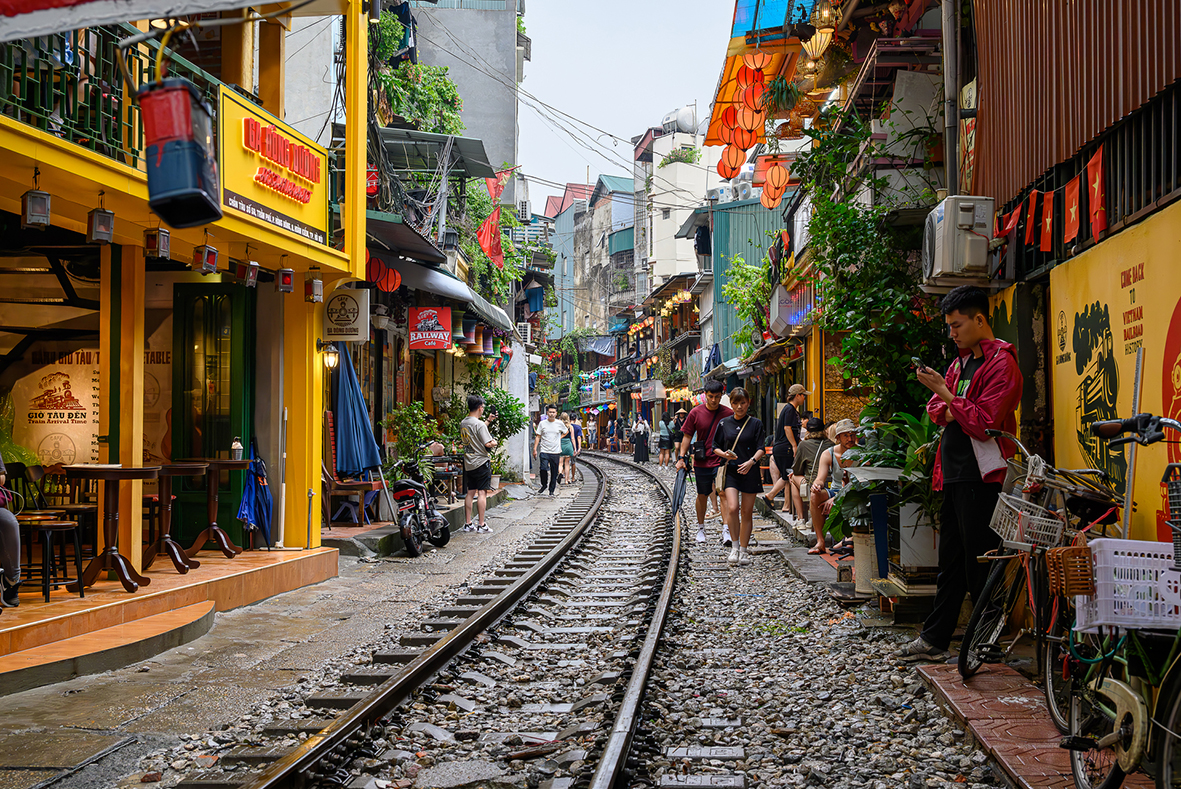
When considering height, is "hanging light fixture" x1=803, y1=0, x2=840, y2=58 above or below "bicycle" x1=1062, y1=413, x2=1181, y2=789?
above

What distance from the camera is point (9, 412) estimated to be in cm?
1012

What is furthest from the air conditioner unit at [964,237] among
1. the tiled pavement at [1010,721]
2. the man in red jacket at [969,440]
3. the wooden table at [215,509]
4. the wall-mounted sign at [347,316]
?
the wooden table at [215,509]

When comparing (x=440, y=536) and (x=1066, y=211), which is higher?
(x=1066, y=211)

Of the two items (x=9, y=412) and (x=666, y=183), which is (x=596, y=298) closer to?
(x=666, y=183)

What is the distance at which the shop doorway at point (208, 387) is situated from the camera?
10.8 m

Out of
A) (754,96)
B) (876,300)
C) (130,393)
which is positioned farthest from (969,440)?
(754,96)

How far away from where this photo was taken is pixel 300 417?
11062mm

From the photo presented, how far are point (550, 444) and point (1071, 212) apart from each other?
16707 mm

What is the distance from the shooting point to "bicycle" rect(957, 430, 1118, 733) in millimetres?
4371

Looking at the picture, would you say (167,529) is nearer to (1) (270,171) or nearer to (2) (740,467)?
(1) (270,171)

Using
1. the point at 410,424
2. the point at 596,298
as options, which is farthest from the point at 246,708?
the point at 596,298

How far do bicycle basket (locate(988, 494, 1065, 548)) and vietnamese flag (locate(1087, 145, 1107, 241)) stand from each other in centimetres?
181

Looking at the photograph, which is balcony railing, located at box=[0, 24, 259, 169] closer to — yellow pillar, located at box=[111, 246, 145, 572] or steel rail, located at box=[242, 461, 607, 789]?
yellow pillar, located at box=[111, 246, 145, 572]

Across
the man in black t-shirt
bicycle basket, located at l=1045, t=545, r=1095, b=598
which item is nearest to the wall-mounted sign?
the man in black t-shirt
